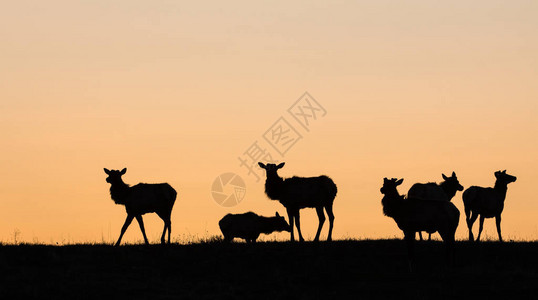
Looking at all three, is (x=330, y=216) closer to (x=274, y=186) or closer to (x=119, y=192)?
(x=274, y=186)

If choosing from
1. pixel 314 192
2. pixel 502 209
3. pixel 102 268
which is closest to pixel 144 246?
pixel 102 268

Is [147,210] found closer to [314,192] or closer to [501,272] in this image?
[314,192]

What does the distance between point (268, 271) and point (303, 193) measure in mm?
7866

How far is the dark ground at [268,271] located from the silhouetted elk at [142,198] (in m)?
3.73

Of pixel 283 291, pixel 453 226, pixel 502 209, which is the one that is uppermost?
pixel 502 209

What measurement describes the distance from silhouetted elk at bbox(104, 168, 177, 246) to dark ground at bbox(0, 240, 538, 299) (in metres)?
3.73

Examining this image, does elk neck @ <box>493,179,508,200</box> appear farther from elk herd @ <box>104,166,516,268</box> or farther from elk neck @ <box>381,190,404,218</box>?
elk neck @ <box>381,190,404,218</box>

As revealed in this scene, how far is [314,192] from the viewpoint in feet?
115

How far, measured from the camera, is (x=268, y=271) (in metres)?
27.6

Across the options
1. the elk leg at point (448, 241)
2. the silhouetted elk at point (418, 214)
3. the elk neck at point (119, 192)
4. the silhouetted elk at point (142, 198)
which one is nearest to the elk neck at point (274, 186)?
the silhouetted elk at point (142, 198)

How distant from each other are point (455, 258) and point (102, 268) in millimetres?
9911

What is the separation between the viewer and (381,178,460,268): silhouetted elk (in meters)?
28.2

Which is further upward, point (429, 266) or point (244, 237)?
point (244, 237)

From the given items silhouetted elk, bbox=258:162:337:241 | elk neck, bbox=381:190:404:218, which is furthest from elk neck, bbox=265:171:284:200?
elk neck, bbox=381:190:404:218
